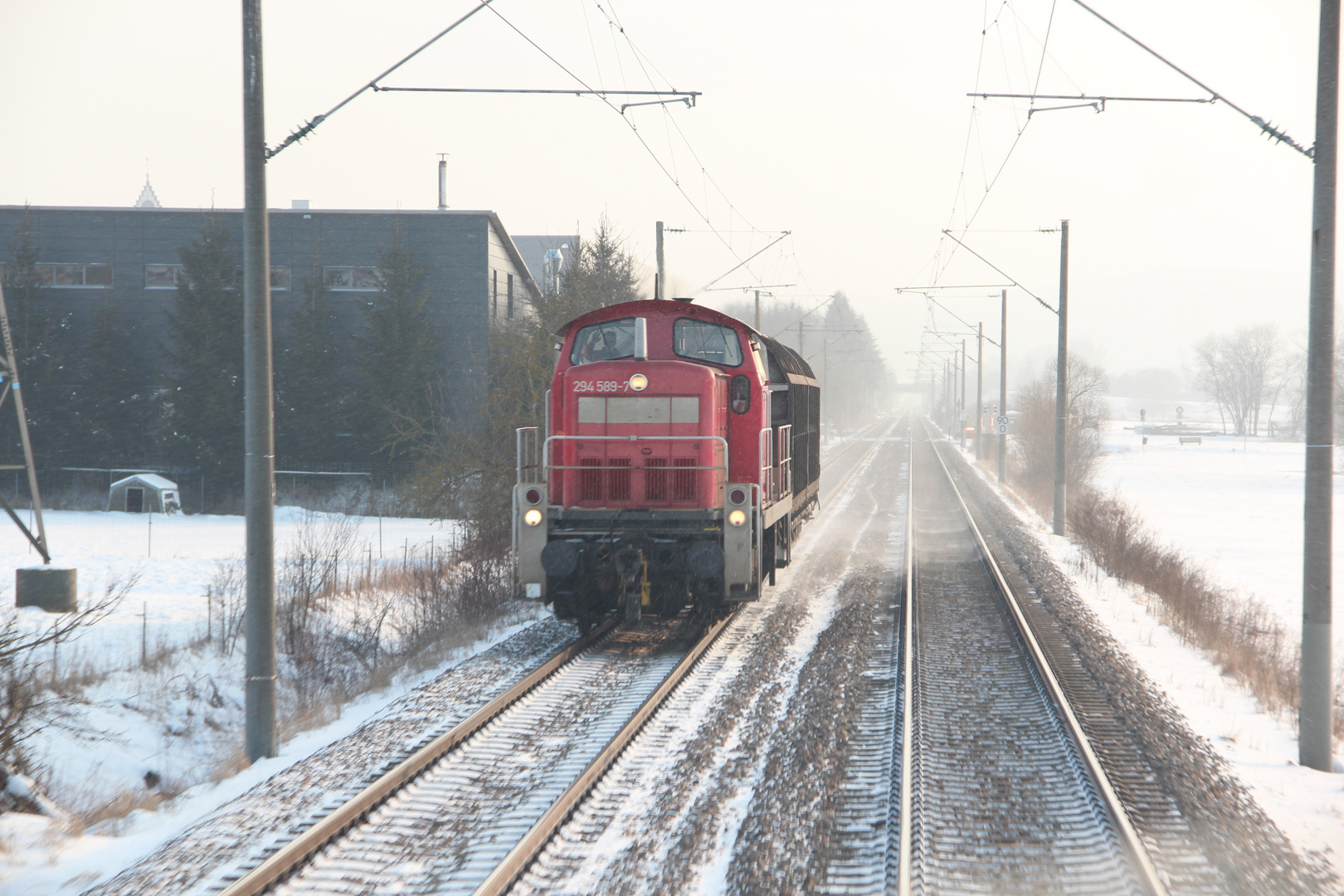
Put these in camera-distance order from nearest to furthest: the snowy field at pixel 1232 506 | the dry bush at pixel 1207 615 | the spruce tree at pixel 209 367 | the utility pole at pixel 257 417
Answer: the utility pole at pixel 257 417 → the dry bush at pixel 1207 615 → the snowy field at pixel 1232 506 → the spruce tree at pixel 209 367

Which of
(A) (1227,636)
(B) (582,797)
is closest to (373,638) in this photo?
(B) (582,797)

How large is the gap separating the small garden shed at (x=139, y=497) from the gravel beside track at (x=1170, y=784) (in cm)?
2137

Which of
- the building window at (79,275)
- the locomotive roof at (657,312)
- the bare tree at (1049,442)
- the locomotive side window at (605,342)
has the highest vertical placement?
the building window at (79,275)

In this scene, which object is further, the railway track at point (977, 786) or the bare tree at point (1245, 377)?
the bare tree at point (1245, 377)

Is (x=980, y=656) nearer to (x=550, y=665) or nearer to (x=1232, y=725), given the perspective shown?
(x=1232, y=725)

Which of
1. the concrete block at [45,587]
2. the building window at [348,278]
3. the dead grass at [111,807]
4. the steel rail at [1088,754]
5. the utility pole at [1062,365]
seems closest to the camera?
the steel rail at [1088,754]

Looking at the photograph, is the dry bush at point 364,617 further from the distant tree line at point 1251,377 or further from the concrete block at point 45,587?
the distant tree line at point 1251,377

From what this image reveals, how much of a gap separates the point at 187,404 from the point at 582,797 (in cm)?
2596

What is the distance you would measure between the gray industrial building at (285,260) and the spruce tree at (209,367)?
145cm

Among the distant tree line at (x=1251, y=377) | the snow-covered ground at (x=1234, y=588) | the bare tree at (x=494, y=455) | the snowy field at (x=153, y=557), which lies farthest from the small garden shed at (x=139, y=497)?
the distant tree line at (x=1251, y=377)

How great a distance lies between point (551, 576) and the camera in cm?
943

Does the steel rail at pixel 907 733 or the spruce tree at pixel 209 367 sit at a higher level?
the spruce tree at pixel 209 367

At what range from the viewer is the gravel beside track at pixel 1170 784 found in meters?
4.97

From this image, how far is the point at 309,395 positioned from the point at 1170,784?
1069 inches
